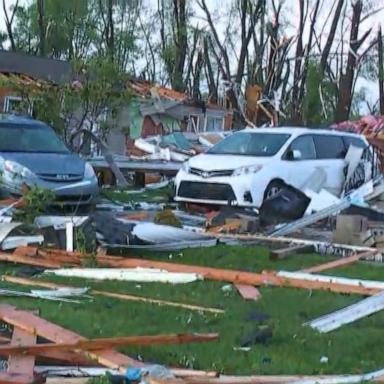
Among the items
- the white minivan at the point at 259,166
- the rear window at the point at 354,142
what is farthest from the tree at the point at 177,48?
the white minivan at the point at 259,166

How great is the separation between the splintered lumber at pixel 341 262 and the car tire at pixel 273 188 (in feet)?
17.4

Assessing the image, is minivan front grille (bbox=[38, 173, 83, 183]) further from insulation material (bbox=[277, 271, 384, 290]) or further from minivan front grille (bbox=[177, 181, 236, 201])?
insulation material (bbox=[277, 271, 384, 290])

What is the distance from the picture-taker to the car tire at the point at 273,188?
1774 cm

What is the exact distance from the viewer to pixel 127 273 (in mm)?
10297

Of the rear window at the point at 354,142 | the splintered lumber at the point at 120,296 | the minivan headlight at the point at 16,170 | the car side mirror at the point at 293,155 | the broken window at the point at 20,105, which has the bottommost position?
the splintered lumber at the point at 120,296

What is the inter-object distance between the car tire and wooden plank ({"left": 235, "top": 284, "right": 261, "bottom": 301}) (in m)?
7.83

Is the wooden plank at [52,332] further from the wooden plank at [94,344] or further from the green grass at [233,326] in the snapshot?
the green grass at [233,326]

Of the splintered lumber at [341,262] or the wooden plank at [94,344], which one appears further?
the splintered lumber at [341,262]

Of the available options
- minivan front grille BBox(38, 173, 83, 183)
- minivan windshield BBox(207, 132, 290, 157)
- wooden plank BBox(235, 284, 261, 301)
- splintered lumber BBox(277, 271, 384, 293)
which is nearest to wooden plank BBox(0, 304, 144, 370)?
wooden plank BBox(235, 284, 261, 301)

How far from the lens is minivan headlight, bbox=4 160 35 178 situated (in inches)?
664

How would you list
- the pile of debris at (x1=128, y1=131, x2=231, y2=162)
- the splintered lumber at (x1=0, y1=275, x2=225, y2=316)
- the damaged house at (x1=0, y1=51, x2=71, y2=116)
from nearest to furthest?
the splintered lumber at (x1=0, y1=275, x2=225, y2=316) < the pile of debris at (x1=128, y1=131, x2=231, y2=162) < the damaged house at (x1=0, y1=51, x2=71, y2=116)

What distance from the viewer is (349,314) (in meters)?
8.25

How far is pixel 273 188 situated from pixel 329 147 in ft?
8.46

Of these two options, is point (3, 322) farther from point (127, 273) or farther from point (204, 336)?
point (127, 273)
